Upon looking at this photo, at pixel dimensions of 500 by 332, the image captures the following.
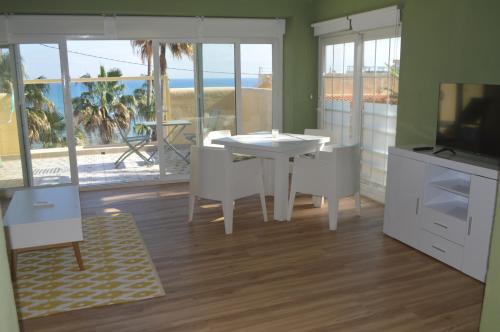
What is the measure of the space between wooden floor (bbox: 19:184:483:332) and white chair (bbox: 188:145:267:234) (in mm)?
292

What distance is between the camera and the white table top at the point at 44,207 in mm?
3245

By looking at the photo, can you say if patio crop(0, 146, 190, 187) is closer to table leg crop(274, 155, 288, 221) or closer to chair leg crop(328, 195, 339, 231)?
Answer: table leg crop(274, 155, 288, 221)

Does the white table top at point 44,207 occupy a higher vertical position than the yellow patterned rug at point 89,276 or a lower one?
higher

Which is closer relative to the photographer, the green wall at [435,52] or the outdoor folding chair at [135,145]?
the green wall at [435,52]

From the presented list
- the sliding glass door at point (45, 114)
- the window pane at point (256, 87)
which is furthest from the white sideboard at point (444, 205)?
the sliding glass door at point (45, 114)

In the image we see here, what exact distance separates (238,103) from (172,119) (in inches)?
36.9

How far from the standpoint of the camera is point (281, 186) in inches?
174

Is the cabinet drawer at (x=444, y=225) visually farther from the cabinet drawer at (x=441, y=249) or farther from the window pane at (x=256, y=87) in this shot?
the window pane at (x=256, y=87)

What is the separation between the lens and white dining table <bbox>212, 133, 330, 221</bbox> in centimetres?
431

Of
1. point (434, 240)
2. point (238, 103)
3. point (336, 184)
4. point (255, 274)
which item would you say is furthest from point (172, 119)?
point (434, 240)

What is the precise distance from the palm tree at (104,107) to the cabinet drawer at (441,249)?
236 inches

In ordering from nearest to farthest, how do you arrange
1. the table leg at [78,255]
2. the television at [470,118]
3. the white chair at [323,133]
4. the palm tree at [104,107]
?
the television at [470,118] → the table leg at [78,255] → the white chair at [323,133] → the palm tree at [104,107]

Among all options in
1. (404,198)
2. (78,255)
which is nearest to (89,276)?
(78,255)

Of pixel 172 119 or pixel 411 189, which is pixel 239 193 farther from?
pixel 172 119
